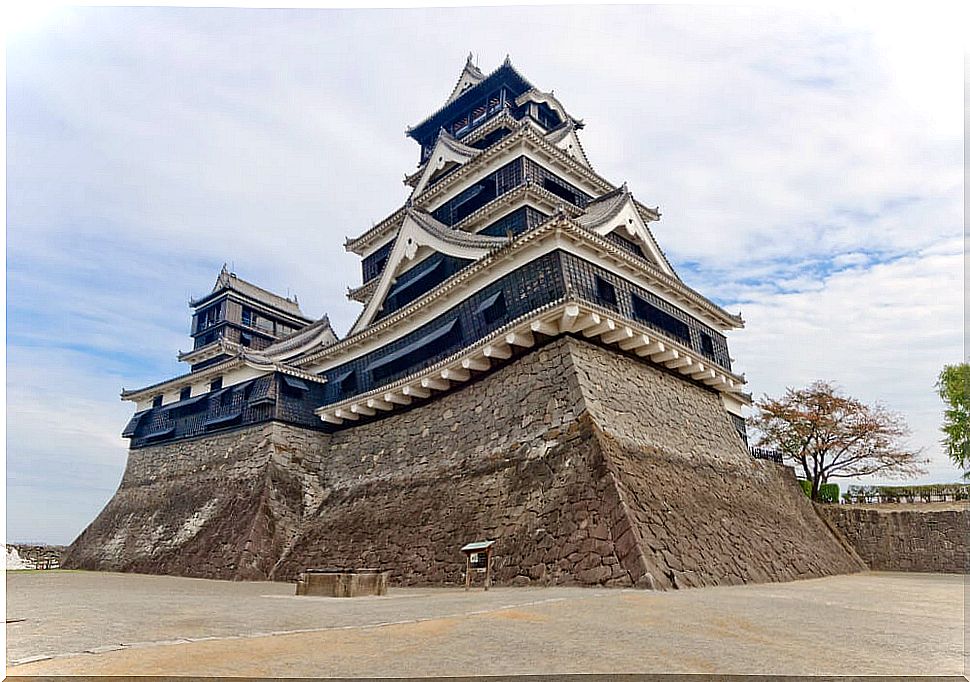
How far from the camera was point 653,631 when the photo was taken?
15.2 feet

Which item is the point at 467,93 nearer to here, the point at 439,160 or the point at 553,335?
the point at 439,160

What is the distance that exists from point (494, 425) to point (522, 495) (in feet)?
8.54

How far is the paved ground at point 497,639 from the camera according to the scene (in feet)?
11.5

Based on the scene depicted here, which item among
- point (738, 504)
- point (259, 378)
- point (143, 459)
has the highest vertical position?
point (259, 378)

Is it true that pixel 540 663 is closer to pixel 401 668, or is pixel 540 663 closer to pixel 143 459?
pixel 401 668

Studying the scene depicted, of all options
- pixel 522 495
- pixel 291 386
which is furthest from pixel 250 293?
pixel 522 495

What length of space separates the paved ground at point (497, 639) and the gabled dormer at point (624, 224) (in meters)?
12.0

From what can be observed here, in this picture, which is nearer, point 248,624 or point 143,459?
point 248,624

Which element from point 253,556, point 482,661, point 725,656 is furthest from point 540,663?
point 253,556

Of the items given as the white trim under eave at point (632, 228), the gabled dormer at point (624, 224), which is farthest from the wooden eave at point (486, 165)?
the white trim under eave at point (632, 228)

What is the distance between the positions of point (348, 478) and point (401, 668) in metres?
16.4

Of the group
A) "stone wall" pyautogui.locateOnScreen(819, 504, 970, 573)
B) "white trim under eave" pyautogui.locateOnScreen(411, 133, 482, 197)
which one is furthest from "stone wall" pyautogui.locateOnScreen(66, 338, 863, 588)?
"white trim under eave" pyautogui.locateOnScreen(411, 133, 482, 197)

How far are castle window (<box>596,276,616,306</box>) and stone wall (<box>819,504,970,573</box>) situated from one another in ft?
41.3

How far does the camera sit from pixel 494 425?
14289mm
